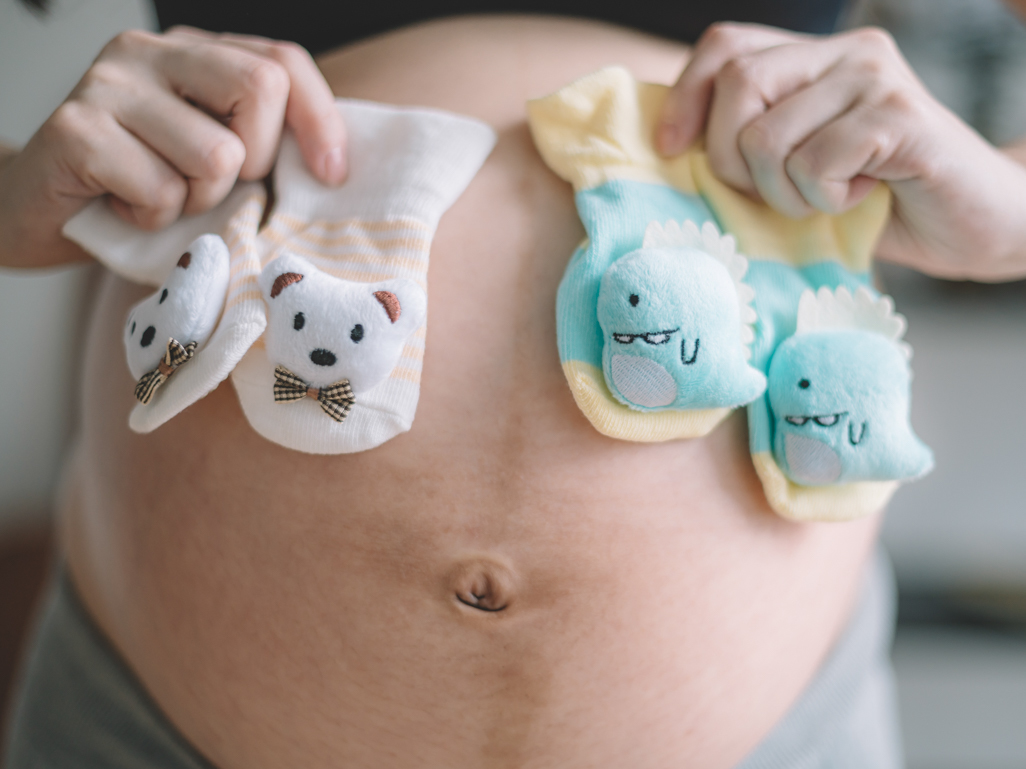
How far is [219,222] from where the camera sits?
0.56 meters

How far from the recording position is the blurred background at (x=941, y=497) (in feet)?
5.05

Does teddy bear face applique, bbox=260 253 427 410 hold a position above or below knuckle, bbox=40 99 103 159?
below

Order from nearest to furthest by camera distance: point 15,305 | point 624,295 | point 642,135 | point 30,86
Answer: point 624,295, point 642,135, point 30,86, point 15,305

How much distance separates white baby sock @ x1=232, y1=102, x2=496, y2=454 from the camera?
0.47m

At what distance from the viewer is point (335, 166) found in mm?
569

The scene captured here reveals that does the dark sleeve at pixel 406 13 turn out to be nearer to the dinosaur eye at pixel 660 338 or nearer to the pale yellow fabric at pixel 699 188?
the pale yellow fabric at pixel 699 188

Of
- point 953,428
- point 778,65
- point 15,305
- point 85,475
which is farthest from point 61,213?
point 953,428

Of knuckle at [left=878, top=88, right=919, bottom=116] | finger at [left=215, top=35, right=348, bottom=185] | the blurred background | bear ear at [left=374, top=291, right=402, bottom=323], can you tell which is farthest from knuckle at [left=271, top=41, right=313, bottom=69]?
the blurred background

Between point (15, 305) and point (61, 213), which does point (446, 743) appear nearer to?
point (61, 213)

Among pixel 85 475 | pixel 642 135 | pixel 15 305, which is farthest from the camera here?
pixel 15 305

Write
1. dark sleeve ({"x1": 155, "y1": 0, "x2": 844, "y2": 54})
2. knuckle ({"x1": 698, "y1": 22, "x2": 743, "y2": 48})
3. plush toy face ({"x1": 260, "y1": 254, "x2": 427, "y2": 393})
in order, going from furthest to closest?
dark sleeve ({"x1": 155, "y1": 0, "x2": 844, "y2": 54}) → knuckle ({"x1": 698, "y1": 22, "x2": 743, "y2": 48}) → plush toy face ({"x1": 260, "y1": 254, "x2": 427, "y2": 393})

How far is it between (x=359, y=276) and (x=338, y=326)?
6 cm

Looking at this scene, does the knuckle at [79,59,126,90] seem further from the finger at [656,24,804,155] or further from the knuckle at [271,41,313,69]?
the finger at [656,24,804,155]

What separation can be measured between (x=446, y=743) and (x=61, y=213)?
52 cm
